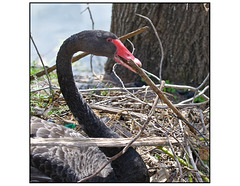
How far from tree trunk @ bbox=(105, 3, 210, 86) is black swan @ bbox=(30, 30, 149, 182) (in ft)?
5.05

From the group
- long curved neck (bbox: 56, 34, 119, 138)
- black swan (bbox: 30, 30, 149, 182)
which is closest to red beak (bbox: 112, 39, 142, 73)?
black swan (bbox: 30, 30, 149, 182)

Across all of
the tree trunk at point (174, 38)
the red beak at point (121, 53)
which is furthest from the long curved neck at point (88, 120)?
the tree trunk at point (174, 38)

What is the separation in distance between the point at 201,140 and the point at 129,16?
1.65m

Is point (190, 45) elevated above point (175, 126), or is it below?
above

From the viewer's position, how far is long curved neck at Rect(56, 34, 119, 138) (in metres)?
1.39

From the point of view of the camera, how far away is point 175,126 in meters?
1.98

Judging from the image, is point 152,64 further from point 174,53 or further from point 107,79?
Answer: point 107,79

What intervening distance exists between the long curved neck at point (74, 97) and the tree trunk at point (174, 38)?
1.55 m

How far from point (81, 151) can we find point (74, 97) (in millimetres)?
305

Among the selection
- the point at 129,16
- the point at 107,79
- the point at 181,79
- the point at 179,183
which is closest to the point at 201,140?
the point at 179,183

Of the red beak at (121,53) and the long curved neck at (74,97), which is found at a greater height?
the red beak at (121,53)

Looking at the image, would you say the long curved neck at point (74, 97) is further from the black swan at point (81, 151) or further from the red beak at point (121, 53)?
the red beak at point (121, 53)

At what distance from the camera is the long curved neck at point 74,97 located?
1.39 m

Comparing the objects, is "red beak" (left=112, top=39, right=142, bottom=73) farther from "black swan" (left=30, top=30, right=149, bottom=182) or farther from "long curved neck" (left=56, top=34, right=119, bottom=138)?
"long curved neck" (left=56, top=34, right=119, bottom=138)
